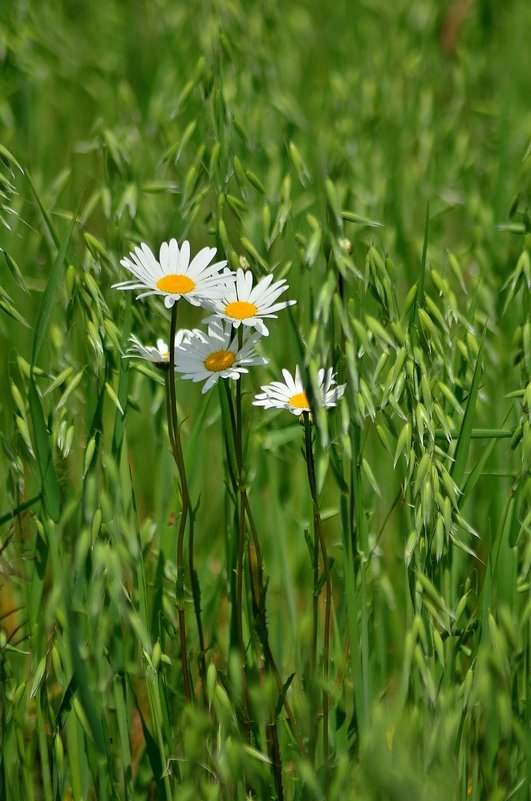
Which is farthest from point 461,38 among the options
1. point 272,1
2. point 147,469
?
point 147,469

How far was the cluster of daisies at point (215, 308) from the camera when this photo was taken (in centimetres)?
97

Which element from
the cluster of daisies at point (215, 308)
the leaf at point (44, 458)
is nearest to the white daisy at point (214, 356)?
the cluster of daisies at point (215, 308)

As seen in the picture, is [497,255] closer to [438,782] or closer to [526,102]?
[526,102]

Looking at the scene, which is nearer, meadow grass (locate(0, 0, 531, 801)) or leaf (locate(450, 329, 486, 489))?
meadow grass (locate(0, 0, 531, 801))

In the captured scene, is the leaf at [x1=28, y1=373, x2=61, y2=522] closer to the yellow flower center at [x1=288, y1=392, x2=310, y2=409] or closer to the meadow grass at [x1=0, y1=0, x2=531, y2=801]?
the meadow grass at [x1=0, y1=0, x2=531, y2=801]

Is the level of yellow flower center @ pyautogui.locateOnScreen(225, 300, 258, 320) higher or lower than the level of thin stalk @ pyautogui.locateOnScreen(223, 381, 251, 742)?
higher

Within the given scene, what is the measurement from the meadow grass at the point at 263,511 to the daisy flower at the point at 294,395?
0.02 m

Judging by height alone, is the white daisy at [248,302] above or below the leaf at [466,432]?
above

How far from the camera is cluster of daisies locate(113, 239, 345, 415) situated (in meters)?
0.97

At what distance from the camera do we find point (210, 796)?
85 centimetres

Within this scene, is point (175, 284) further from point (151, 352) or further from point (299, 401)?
point (299, 401)

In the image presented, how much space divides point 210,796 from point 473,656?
1.16ft

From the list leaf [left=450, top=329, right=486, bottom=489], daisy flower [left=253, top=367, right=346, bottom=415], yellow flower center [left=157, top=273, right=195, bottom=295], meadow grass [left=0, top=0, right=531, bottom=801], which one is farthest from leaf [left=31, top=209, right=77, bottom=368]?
leaf [left=450, top=329, right=486, bottom=489]

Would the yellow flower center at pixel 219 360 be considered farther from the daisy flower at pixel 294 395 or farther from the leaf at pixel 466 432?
the leaf at pixel 466 432
